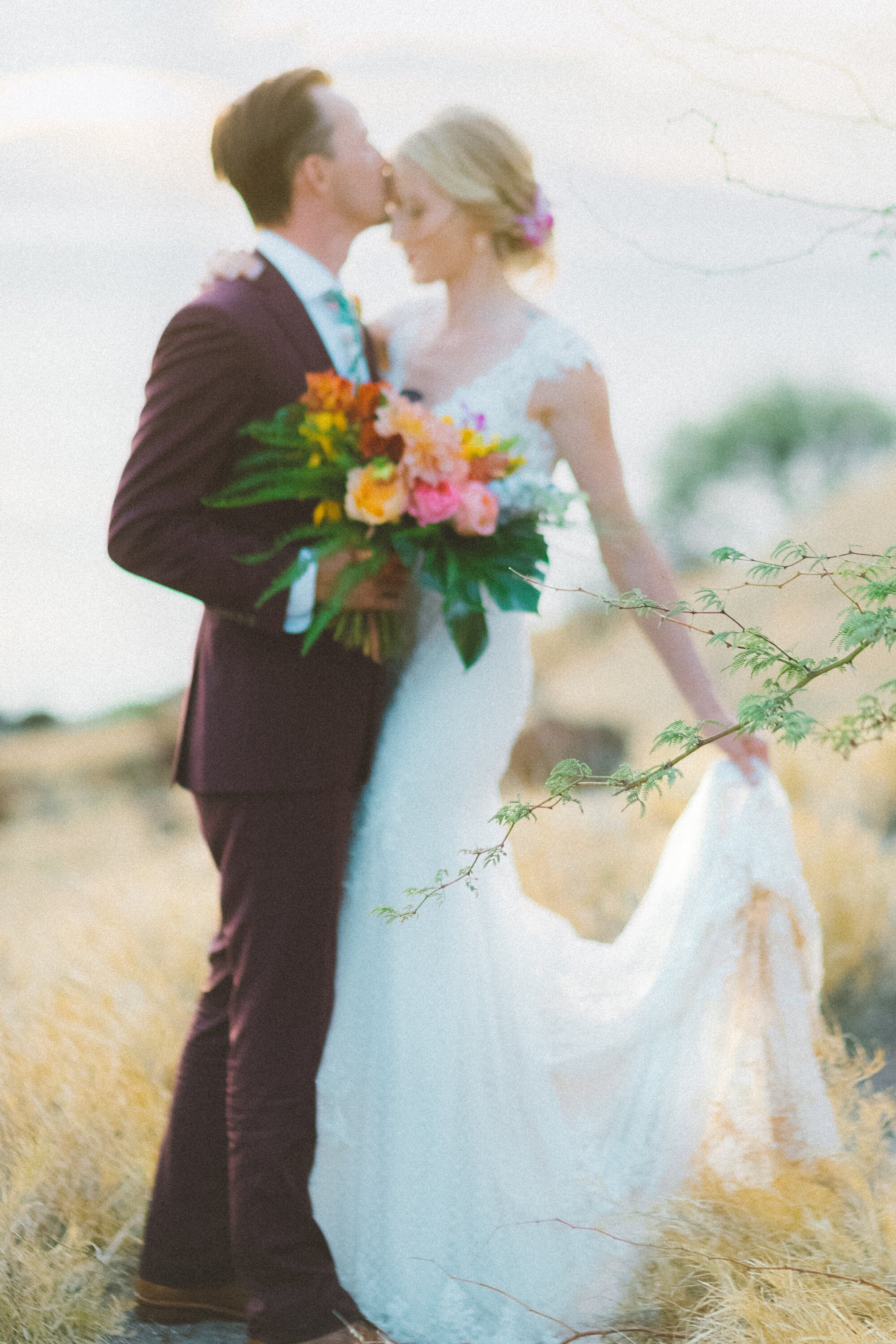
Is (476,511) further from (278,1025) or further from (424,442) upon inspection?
(278,1025)

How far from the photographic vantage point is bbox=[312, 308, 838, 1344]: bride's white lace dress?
2342 millimetres

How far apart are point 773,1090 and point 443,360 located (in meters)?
1.61

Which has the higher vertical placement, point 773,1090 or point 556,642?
point 556,642

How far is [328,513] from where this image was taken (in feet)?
6.96

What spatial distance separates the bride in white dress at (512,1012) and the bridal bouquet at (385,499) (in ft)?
0.66

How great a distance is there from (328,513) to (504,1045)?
111 centimetres

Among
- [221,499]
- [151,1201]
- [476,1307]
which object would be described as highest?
[221,499]

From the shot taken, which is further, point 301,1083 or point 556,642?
point 556,642

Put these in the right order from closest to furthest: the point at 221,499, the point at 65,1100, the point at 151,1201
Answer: the point at 221,499 → the point at 151,1201 → the point at 65,1100

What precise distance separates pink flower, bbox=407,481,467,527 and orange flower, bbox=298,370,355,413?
19cm

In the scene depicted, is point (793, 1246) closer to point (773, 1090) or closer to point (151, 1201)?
point (773, 1090)

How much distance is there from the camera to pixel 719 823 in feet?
7.92

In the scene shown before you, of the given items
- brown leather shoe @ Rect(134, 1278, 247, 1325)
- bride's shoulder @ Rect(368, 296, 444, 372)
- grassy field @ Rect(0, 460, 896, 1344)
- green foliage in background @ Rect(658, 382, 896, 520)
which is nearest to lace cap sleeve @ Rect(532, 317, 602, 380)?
bride's shoulder @ Rect(368, 296, 444, 372)

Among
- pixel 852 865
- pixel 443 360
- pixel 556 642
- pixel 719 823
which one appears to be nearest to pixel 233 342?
pixel 443 360
